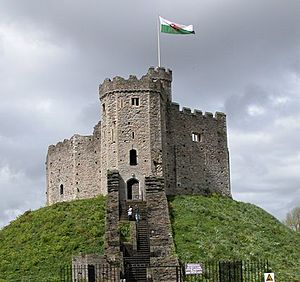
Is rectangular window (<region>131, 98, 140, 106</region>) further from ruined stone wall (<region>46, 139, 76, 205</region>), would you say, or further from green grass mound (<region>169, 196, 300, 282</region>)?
ruined stone wall (<region>46, 139, 76, 205</region>)

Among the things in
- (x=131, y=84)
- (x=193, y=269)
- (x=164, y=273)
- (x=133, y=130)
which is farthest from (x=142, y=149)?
(x=193, y=269)

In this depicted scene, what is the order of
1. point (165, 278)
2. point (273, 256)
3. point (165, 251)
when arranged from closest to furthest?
1. point (165, 278)
2. point (165, 251)
3. point (273, 256)

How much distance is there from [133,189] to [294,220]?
38792 millimetres

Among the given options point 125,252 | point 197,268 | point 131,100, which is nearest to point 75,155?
point 131,100

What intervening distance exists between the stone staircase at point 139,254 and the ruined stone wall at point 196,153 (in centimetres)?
591

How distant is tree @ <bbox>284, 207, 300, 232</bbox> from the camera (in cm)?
8464

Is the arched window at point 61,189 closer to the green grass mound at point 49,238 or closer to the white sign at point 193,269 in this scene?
the green grass mound at point 49,238

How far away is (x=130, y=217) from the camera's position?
48.1 meters

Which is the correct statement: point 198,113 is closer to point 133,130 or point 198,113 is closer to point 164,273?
point 133,130

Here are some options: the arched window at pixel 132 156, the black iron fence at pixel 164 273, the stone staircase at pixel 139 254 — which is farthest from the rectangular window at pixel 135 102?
the black iron fence at pixel 164 273

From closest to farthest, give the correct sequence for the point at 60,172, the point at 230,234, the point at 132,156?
the point at 230,234 < the point at 132,156 < the point at 60,172

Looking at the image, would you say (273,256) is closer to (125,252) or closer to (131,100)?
(125,252)

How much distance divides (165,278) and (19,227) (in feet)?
58.5

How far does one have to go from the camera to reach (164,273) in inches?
1468
